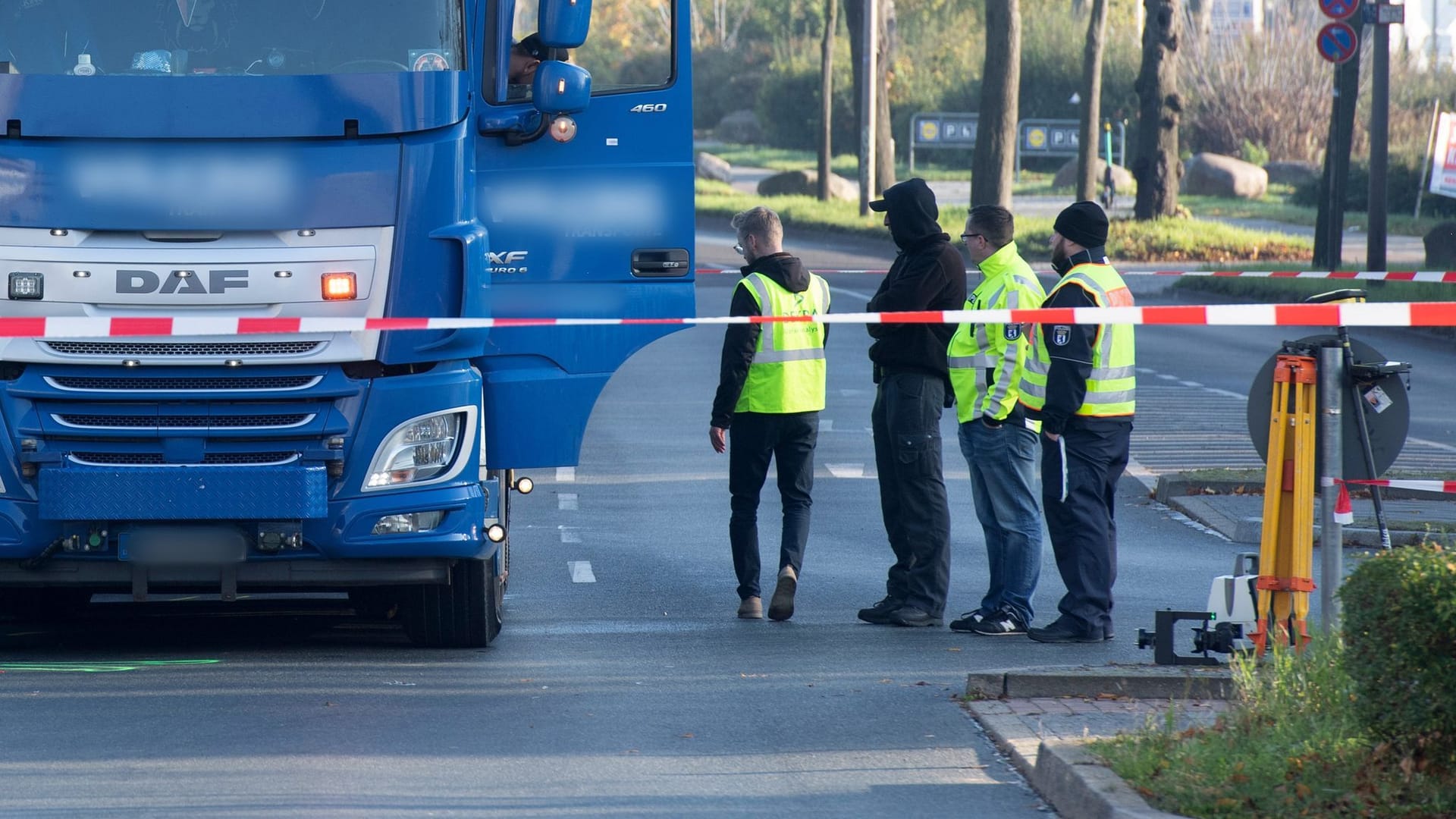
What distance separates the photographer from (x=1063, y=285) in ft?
27.8

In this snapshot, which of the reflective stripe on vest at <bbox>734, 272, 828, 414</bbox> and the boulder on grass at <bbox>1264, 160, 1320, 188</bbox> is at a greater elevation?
the reflective stripe on vest at <bbox>734, 272, 828, 414</bbox>

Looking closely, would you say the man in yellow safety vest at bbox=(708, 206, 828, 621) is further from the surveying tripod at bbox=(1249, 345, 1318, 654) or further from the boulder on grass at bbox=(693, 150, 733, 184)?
the boulder on grass at bbox=(693, 150, 733, 184)

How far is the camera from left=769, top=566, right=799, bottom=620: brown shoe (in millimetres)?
9250

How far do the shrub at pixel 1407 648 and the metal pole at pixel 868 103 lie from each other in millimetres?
34534

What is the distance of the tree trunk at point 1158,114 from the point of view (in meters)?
34.5

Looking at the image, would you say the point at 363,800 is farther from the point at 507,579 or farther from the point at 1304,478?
the point at 507,579

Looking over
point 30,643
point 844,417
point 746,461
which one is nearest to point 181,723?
point 30,643

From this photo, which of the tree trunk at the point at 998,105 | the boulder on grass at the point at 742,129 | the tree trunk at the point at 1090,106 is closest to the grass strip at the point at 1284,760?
the tree trunk at the point at 998,105

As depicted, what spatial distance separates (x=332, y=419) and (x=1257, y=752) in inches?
144

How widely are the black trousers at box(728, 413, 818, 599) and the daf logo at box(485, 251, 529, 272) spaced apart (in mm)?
1323

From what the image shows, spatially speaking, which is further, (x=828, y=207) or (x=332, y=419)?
(x=828, y=207)

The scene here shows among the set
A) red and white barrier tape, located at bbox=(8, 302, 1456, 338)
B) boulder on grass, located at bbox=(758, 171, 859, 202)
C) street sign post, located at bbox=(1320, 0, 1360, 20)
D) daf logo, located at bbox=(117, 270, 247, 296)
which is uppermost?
street sign post, located at bbox=(1320, 0, 1360, 20)

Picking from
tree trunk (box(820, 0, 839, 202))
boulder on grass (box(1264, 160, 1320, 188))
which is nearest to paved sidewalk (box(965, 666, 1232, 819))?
tree trunk (box(820, 0, 839, 202))

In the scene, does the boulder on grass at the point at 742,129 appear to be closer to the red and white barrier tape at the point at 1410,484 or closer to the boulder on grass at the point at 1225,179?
the boulder on grass at the point at 1225,179
